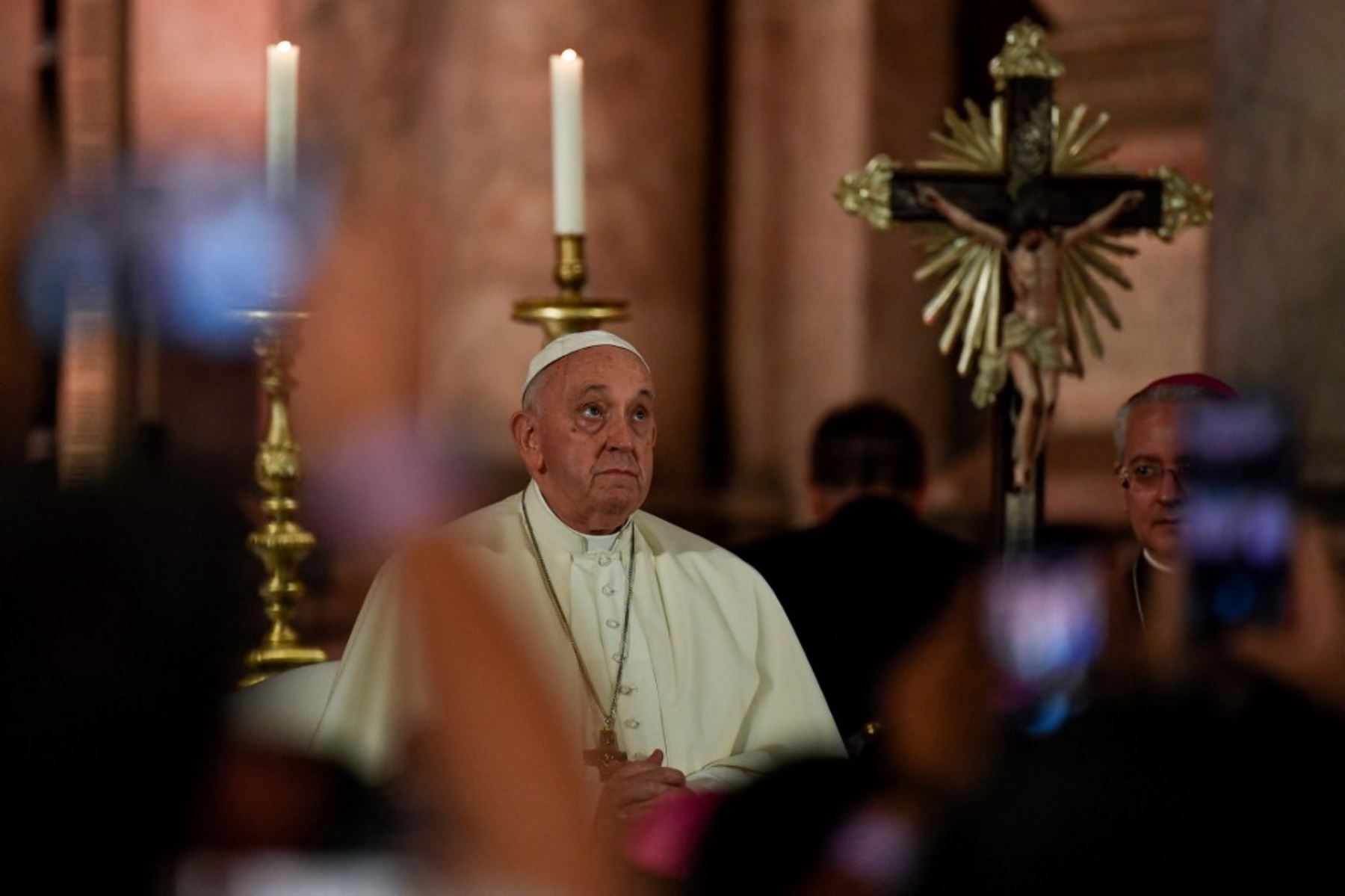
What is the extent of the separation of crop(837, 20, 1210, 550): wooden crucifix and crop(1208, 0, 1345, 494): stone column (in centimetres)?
27

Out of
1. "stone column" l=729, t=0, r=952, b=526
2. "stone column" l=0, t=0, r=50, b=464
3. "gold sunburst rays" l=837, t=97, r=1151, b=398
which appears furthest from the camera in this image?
"stone column" l=0, t=0, r=50, b=464

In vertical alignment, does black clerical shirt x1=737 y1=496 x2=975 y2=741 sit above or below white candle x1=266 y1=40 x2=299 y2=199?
below

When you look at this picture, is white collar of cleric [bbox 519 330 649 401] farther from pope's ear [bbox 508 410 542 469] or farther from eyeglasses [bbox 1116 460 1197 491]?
eyeglasses [bbox 1116 460 1197 491]

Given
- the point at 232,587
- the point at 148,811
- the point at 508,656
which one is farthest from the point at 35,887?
the point at 508,656

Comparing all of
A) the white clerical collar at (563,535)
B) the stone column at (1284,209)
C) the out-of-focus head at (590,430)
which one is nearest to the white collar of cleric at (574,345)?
the out-of-focus head at (590,430)

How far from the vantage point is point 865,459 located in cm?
472

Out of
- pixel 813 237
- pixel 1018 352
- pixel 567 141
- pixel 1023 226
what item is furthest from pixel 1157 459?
pixel 813 237

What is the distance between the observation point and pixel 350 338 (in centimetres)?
733

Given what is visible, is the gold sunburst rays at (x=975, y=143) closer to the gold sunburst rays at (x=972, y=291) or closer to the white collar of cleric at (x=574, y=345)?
the gold sunburst rays at (x=972, y=291)

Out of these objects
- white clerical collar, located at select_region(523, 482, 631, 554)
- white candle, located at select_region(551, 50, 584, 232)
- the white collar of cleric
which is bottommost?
white clerical collar, located at select_region(523, 482, 631, 554)

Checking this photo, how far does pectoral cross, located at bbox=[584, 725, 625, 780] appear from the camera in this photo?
10.9 ft

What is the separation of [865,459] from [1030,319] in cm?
52

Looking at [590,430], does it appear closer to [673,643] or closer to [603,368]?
[603,368]

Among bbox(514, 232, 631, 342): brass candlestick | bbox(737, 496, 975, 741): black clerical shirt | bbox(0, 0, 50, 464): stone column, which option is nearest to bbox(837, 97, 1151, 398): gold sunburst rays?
bbox(737, 496, 975, 741): black clerical shirt
